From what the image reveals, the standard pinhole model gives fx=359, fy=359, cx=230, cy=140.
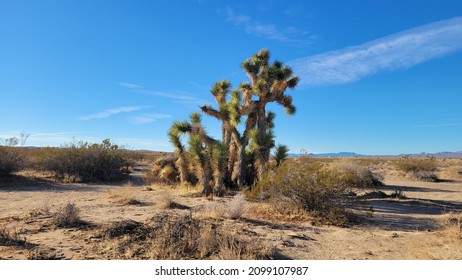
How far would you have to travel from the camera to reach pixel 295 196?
10266 millimetres

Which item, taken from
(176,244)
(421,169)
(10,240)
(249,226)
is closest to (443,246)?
(249,226)

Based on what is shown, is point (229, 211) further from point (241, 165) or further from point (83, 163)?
point (83, 163)

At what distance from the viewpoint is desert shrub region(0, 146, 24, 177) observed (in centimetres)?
1814

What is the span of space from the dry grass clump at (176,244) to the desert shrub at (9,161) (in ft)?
46.3

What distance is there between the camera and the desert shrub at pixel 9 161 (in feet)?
59.5

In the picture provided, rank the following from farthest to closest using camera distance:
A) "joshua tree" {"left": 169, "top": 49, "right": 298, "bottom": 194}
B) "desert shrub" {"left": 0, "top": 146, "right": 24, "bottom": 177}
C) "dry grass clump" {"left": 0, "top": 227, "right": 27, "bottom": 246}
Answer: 1. "desert shrub" {"left": 0, "top": 146, "right": 24, "bottom": 177}
2. "joshua tree" {"left": 169, "top": 49, "right": 298, "bottom": 194}
3. "dry grass clump" {"left": 0, "top": 227, "right": 27, "bottom": 246}

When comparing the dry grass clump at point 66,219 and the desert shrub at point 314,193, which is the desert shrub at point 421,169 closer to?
the desert shrub at point 314,193

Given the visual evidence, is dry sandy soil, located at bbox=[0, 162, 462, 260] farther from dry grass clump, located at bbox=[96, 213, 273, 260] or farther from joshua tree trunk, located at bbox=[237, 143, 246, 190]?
joshua tree trunk, located at bbox=[237, 143, 246, 190]

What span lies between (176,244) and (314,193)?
4.97m

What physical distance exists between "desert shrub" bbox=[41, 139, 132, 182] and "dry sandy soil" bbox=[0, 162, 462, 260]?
20.4ft

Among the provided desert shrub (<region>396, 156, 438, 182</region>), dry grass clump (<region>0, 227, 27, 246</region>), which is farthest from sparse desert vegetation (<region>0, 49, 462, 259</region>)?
desert shrub (<region>396, 156, 438, 182</region>)

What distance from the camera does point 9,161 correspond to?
725 inches
